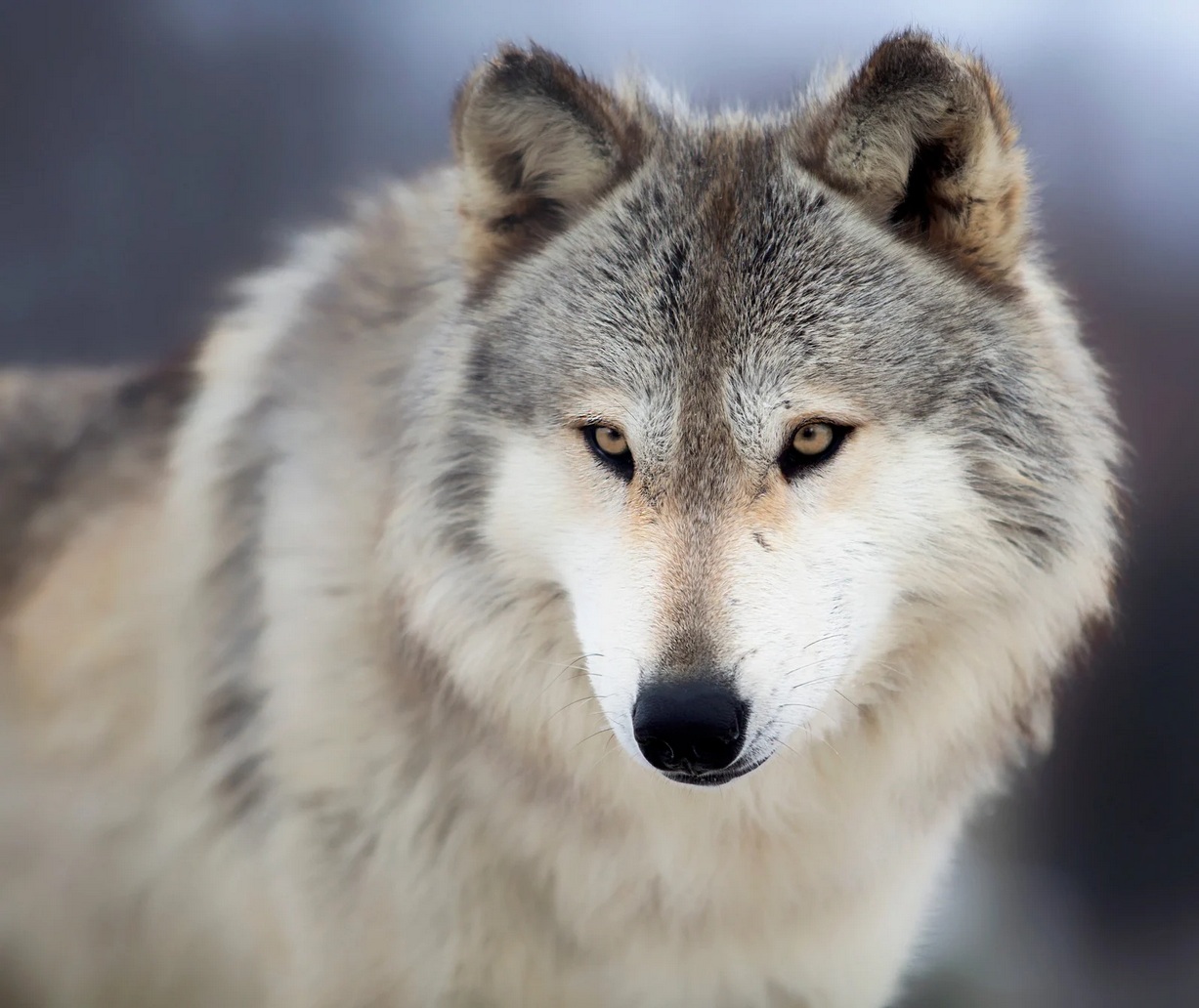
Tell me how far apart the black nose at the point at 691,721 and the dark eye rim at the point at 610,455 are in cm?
19

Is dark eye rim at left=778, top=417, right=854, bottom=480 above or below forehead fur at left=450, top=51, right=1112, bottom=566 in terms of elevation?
below

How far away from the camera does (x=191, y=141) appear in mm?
1317

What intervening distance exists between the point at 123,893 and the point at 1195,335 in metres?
1.52

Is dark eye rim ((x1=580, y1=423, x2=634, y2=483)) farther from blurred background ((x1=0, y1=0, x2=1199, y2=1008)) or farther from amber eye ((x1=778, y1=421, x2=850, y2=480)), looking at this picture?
blurred background ((x1=0, y1=0, x2=1199, y2=1008))

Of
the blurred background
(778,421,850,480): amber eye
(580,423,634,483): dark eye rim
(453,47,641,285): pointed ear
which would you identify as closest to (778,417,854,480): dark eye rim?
(778,421,850,480): amber eye

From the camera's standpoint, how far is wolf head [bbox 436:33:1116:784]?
74 centimetres

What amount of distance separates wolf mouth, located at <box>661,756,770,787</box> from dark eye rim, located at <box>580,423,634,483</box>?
0.23m

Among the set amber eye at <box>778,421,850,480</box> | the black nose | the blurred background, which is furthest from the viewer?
the blurred background

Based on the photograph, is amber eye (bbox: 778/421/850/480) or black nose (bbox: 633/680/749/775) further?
amber eye (bbox: 778/421/850/480)

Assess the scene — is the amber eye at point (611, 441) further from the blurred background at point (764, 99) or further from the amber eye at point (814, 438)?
the blurred background at point (764, 99)

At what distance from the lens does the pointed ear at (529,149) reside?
0.81 meters

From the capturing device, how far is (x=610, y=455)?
0.82 meters

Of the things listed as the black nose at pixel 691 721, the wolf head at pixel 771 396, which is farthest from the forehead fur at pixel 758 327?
the black nose at pixel 691 721

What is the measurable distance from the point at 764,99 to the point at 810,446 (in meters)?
0.46
